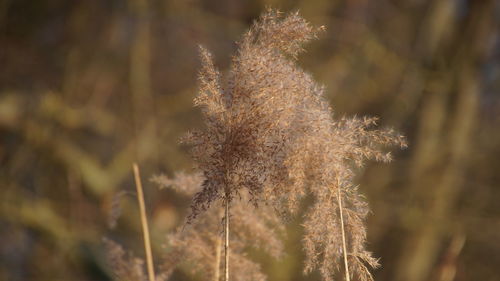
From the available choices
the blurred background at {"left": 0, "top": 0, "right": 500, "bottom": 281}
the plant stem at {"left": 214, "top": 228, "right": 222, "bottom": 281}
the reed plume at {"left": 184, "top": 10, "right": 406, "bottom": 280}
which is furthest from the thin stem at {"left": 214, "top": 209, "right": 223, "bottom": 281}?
the blurred background at {"left": 0, "top": 0, "right": 500, "bottom": 281}

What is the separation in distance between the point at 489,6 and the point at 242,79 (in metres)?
2.89

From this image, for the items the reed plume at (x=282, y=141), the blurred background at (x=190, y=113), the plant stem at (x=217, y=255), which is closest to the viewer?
the reed plume at (x=282, y=141)

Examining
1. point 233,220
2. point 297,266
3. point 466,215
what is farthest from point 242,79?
point 466,215

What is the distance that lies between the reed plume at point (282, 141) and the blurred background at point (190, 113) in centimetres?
238

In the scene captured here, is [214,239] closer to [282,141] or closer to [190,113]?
[282,141]

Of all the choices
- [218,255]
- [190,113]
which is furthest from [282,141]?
[190,113]

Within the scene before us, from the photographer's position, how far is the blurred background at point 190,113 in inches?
137

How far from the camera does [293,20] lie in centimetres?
88

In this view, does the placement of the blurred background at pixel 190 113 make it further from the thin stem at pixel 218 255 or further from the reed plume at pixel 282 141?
the reed plume at pixel 282 141

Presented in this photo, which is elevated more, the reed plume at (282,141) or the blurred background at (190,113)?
the blurred background at (190,113)

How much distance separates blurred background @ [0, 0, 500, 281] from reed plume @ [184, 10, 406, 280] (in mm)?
2383

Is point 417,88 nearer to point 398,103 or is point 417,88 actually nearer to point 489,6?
point 398,103

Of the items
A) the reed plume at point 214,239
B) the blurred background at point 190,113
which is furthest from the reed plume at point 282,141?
the blurred background at point 190,113

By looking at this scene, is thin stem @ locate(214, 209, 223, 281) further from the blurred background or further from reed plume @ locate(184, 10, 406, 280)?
the blurred background
